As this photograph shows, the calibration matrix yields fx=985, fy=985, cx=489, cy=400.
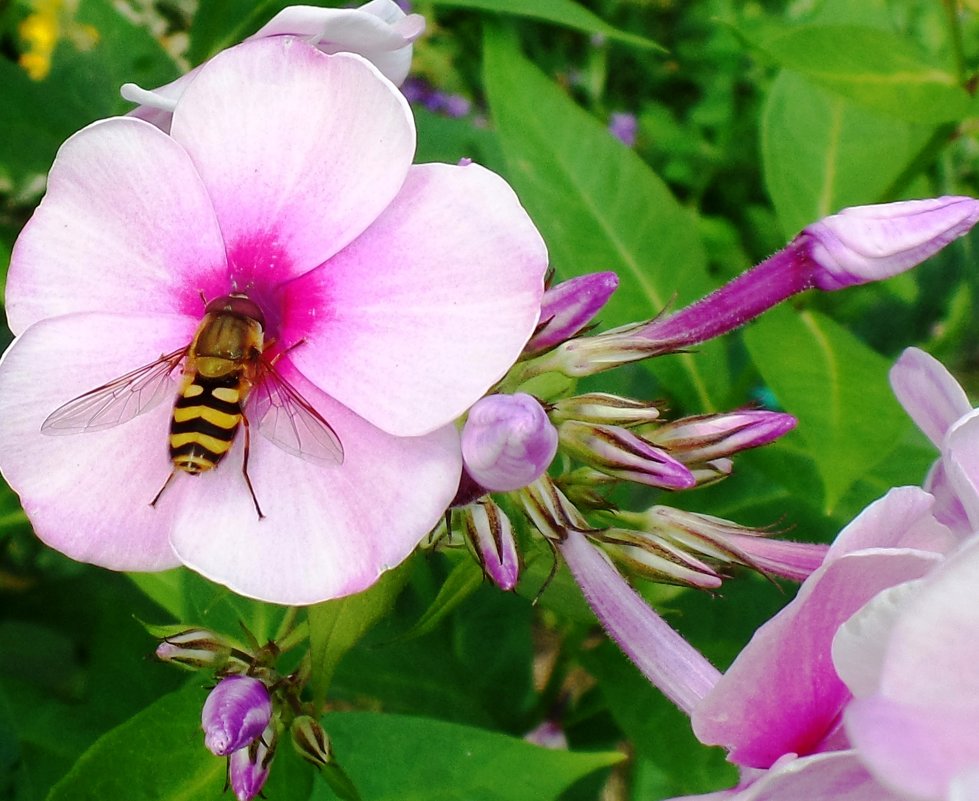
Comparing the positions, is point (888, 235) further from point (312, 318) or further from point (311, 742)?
point (311, 742)

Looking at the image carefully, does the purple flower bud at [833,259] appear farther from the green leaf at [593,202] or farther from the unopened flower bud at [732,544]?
the green leaf at [593,202]


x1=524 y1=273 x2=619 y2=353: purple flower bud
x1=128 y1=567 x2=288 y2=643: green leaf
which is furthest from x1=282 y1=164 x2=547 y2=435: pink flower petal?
x1=128 y1=567 x2=288 y2=643: green leaf

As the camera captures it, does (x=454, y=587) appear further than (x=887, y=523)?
Yes

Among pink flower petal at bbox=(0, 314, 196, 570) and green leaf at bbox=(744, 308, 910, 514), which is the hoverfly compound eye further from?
green leaf at bbox=(744, 308, 910, 514)

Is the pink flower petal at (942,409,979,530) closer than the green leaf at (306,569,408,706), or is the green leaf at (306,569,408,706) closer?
the pink flower petal at (942,409,979,530)

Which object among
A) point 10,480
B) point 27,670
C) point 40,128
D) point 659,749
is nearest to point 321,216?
point 10,480

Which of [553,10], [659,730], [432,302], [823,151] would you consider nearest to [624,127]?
[823,151]

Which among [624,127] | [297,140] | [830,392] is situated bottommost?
[624,127]
